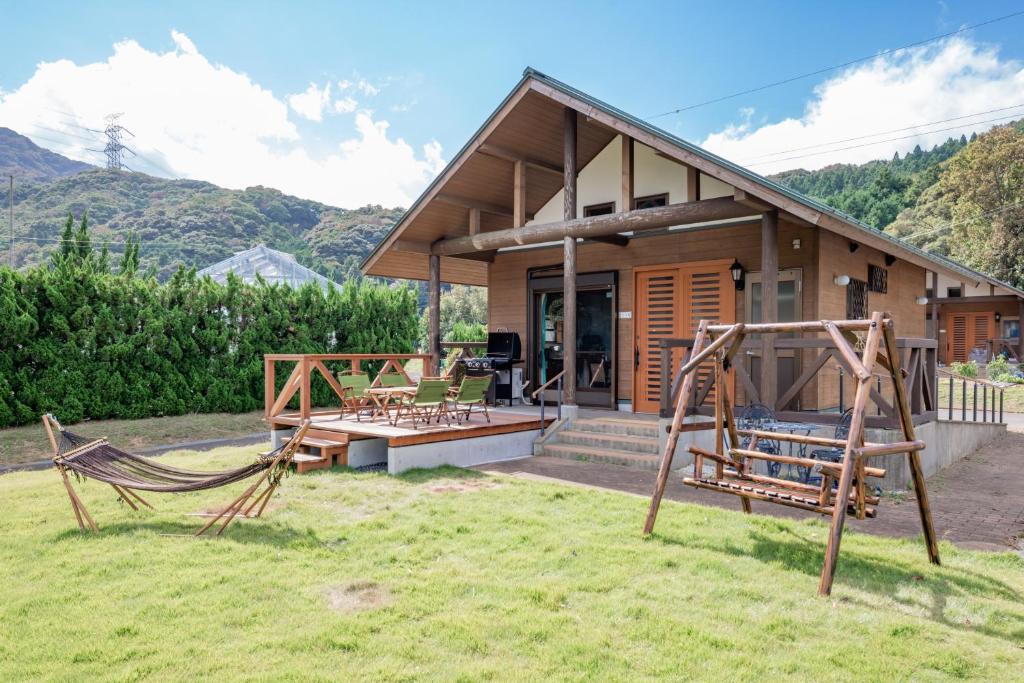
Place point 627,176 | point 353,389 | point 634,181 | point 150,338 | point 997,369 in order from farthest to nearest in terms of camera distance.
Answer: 1. point 997,369
2. point 150,338
3. point 634,181
4. point 353,389
5. point 627,176

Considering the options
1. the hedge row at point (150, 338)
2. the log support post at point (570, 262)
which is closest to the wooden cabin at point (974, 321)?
the log support post at point (570, 262)

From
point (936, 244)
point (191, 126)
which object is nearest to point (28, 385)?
point (936, 244)

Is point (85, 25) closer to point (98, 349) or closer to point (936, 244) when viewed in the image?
point (98, 349)

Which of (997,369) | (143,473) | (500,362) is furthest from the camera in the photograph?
(997,369)

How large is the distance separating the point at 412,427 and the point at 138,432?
5.40m

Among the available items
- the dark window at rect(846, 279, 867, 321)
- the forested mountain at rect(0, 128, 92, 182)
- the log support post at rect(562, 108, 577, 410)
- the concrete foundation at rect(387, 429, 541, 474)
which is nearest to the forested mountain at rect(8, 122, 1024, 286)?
the dark window at rect(846, 279, 867, 321)

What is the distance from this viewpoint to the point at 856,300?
9633 mm

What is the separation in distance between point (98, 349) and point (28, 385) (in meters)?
1.12

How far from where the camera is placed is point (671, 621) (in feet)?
10.6

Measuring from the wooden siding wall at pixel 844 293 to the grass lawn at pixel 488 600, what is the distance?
4390mm

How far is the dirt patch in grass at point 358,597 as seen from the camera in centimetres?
342

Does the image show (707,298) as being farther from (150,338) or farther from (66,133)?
(66,133)

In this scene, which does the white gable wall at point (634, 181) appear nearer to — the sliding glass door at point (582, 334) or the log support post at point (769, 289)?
the sliding glass door at point (582, 334)

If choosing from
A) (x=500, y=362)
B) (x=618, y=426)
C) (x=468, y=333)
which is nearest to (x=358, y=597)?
(x=618, y=426)
